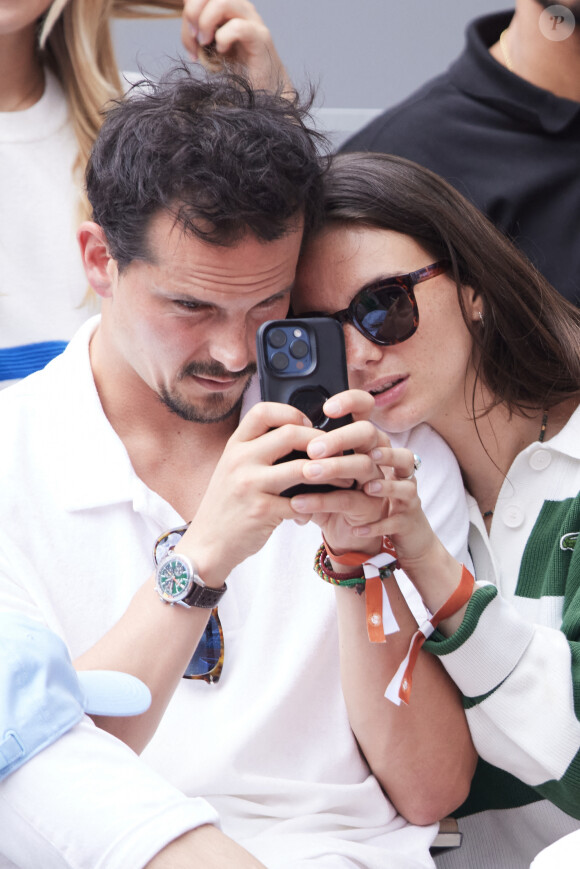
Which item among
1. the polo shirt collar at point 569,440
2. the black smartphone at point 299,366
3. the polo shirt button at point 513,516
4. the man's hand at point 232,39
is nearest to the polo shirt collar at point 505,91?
the man's hand at point 232,39

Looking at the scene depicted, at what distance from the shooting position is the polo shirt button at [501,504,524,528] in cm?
174

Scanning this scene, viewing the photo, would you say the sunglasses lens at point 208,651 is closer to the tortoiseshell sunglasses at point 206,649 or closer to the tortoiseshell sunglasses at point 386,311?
the tortoiseshell sunglasses at point 206,649

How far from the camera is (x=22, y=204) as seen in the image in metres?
2.17

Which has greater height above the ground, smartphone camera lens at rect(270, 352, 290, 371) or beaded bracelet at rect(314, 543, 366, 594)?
smartphone camera lens at rect(270, 352, 290, 371)

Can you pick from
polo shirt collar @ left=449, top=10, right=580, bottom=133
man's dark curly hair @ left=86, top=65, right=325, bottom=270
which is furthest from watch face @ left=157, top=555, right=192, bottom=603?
polo shirt collar @ left=449, top=10, right=580, bottom=133

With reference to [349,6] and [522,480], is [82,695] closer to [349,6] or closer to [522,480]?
[522,480]

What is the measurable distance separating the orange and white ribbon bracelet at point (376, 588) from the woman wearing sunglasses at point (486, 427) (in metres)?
0.02

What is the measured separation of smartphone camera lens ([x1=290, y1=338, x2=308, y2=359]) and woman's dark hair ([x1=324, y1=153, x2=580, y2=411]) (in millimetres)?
430

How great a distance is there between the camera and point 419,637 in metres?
1.50

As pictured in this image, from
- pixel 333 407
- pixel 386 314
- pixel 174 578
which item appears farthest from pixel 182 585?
pixel 386 314

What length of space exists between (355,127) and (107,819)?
2.50 meters

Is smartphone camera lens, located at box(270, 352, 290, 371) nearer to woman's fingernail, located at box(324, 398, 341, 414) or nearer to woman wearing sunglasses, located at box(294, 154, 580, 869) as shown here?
woman's fingernail, located at box(324, 398, 341, 414)

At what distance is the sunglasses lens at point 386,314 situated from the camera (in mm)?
1654

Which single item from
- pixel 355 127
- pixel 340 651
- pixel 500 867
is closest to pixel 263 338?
pixel 340 651
